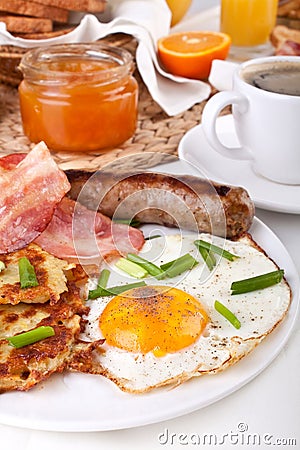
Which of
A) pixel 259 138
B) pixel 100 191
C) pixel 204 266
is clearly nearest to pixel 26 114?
pixel 100 191

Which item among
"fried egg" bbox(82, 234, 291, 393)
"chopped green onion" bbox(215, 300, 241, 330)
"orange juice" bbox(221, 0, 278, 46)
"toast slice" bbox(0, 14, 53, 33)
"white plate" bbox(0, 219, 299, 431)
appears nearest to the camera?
"white plate" bbox(0, 219, 299, 431)

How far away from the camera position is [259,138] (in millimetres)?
2535

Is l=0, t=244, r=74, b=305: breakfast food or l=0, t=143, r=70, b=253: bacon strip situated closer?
l=0, t=244, r=74, b=305: breakfast food

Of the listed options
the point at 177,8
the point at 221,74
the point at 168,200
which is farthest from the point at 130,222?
the point at 177,8

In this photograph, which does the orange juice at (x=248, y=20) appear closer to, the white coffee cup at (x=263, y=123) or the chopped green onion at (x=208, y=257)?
the white coffee cup at (x=263, y=123)

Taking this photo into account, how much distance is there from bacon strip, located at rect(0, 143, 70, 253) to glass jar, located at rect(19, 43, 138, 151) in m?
0.60

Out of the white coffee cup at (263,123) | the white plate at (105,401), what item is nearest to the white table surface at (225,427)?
the white plate at (105,401)

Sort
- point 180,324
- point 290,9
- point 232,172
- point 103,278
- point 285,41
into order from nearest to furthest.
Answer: point 180,324
point 103,278
point 232,172
point 285,41
point 290,9

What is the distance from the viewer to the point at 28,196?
213cm

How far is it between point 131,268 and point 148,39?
1495 mm

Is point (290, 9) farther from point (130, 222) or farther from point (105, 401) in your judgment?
point (105, 401)

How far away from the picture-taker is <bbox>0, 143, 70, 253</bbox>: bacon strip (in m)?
2.07

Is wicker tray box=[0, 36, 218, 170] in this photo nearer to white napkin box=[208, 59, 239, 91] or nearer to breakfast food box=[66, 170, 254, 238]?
white napkin box=[208, 59, 239, 91]

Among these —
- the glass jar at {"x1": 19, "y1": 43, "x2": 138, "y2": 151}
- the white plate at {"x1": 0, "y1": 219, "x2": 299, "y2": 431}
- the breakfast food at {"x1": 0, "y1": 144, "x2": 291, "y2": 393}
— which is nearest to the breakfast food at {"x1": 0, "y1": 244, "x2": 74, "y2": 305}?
the breakfast food at {"x1": 0, "y1": 144, "x2": 291, "y2": 393}
